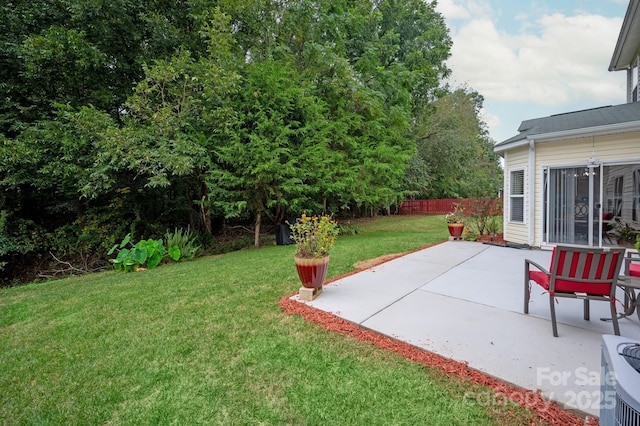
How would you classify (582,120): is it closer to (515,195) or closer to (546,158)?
(546,158)

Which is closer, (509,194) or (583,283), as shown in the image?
(583,283)

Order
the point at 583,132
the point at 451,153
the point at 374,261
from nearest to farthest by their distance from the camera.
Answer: the point at 374,261, the point at 583,132, the point at 451,153

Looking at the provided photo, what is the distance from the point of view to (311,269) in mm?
3740

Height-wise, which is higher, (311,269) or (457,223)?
(457,223)

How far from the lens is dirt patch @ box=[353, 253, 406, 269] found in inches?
218

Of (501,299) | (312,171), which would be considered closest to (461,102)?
(312,171)

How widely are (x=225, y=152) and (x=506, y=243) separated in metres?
7.92

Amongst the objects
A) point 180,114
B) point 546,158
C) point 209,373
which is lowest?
point 209,373

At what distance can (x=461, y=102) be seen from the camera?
23.0 m

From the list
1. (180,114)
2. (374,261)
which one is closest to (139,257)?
(180,114)

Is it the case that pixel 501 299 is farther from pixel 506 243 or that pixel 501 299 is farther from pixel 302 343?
pixel 506 243

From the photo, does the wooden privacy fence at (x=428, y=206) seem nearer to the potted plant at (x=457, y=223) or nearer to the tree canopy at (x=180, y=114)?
the tree canopy at (x=180, y=114)

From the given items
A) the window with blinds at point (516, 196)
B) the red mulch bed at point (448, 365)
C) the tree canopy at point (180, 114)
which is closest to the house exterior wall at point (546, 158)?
the window with blinds at point (516, 196)

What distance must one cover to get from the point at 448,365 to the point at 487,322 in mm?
1049
